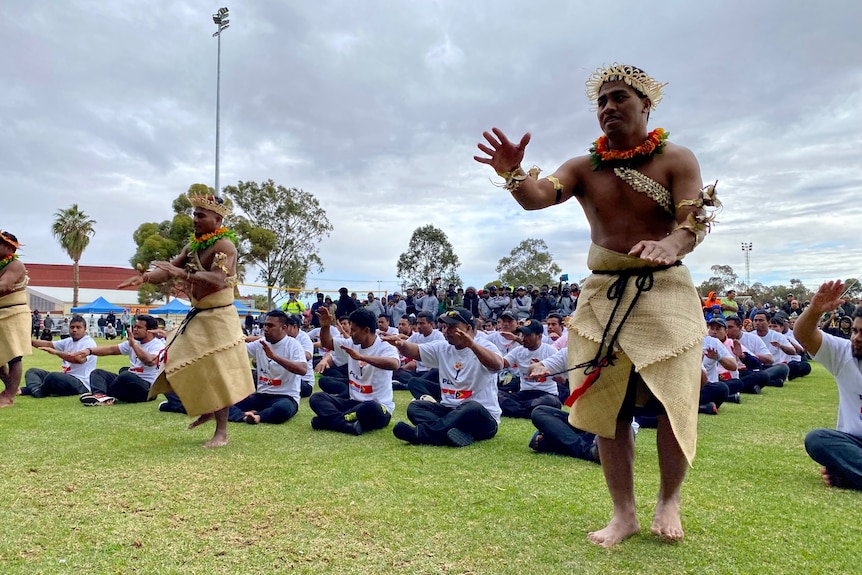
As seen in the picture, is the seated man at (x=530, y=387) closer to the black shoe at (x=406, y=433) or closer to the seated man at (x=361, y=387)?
the seated man at (x=361, y=387)

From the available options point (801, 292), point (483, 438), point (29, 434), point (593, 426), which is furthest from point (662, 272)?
point (801, 292)

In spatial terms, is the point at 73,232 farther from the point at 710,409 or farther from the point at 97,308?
the point at 710,409

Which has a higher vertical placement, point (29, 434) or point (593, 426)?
point (593, 426)

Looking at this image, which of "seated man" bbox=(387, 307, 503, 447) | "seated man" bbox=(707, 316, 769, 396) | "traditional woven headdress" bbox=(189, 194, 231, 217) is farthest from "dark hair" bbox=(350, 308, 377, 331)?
"seated man" bbox=(707, 316, 769, 396)

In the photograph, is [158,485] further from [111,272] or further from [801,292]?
[111,272]

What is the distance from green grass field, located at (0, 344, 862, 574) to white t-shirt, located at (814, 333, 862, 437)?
1.62ft

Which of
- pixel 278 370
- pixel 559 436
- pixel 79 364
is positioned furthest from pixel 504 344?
pixel 79 364

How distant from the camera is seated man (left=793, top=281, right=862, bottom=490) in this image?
152 inches

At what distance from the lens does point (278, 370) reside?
712 cm

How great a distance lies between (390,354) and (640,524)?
364 cm

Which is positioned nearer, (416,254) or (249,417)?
(249,417)

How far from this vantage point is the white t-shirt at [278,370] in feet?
22.8

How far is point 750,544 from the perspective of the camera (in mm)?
2891

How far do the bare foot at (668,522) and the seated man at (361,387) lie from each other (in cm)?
325
